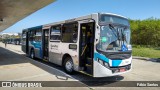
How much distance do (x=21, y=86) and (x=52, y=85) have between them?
47.2 inches

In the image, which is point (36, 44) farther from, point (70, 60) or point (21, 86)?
point (21, 86)

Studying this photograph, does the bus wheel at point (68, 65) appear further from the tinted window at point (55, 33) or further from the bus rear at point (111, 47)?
the bus rear at point (111, 47)

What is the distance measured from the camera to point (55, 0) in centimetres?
1326

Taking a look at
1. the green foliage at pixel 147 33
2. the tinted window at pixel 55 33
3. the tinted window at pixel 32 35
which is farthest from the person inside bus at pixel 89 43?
the green foliage at pixel 147 33

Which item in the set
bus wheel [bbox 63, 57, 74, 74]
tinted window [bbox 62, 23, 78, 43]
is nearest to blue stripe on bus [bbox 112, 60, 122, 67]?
tinted window [bbox 62, 23, 78, 43]

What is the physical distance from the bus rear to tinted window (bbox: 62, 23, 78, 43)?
1768 mm

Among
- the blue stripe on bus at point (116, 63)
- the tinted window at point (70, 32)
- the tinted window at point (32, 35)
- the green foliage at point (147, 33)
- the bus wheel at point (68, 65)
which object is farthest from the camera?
the green foliage at point (147, 33)

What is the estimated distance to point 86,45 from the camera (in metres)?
8.72

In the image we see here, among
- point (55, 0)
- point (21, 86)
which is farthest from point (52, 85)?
point (55, 0)

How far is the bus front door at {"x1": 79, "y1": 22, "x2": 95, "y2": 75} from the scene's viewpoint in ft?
27.8

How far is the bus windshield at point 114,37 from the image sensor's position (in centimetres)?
776

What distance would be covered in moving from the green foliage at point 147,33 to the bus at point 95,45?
37.5 metres

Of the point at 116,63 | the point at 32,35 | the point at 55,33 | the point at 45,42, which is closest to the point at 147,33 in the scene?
the point at 32,35

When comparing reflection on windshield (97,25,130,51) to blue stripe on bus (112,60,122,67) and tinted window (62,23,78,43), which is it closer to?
blue stripe on bus (112,60,122,67)
